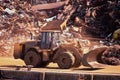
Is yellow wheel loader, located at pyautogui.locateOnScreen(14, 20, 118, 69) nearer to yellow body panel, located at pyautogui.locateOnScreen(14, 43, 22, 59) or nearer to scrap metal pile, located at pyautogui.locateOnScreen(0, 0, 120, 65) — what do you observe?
yellow body panel, located at pyautogui.locateOnScreen(14, 43, 22, 59)

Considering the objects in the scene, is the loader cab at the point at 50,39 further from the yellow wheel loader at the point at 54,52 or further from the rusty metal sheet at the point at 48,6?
the rusty metal sheet at the point at 48,6

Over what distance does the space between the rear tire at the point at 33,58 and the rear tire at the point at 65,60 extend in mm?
1044

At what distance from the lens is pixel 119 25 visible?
23.5m

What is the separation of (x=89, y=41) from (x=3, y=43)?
19.3 ft

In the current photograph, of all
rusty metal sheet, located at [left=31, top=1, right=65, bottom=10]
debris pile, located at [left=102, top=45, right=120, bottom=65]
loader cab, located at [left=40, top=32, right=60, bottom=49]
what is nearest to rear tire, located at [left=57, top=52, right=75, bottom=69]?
loader cab, located at [left=40, top=32, right=60, bottom=49]

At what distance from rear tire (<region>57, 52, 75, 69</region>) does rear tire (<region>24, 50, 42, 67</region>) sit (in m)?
1.04

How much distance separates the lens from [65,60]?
47.8 ft

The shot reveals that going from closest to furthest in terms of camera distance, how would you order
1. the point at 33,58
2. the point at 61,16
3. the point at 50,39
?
1. the point at 50,39
2. the point at 33,58
3. the point at 61,16

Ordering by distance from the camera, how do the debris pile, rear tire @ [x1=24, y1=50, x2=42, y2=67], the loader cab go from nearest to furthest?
the loader cab → rear tire @ [x1=24, y1=50, x2=42, y2=67] → the debris pile

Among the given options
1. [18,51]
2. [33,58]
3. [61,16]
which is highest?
[61,16]

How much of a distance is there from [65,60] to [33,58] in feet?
5.37

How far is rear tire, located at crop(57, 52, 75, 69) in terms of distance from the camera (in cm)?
1433

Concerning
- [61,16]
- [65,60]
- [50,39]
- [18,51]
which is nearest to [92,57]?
[65,60]

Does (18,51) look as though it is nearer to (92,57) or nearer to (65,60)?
(65,60)
